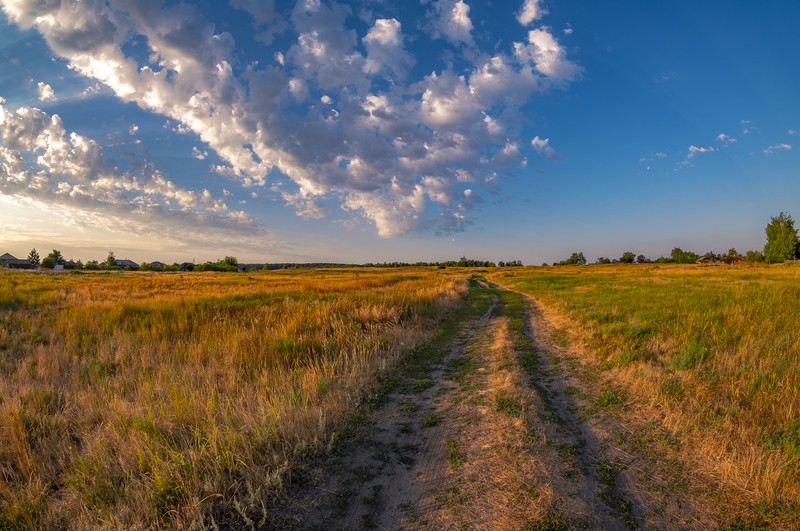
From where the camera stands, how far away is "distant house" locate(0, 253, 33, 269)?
361 ft

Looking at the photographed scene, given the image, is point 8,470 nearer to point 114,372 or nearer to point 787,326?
point 114,372

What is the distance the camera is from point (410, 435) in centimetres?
482

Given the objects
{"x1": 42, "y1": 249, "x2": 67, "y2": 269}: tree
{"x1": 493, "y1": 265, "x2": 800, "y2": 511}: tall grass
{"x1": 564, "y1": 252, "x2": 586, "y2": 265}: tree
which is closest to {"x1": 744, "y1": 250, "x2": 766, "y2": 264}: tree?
{"x1": 564, "y1": 252, "x2": 586, "y2": 265}: tree

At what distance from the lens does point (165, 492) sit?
3295mm

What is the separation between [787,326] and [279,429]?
1254 centimetres

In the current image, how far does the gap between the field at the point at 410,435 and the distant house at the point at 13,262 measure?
487 ft

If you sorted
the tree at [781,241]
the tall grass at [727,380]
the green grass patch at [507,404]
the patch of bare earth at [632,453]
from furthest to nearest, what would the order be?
1. the tree at [781,241]
2. the green grass patch at [507,404]
3. the tall grass at [727,380]
4. the patch of bare earth at [632,453]

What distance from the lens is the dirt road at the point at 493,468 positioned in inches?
125

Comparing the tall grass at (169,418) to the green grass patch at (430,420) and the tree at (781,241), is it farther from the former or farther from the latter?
the tree at (781,241)

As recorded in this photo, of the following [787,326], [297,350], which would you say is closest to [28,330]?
[297,350]

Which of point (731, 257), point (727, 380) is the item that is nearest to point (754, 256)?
point (731, 257)

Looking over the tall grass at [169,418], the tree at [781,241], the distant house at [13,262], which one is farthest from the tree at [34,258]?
the tree at [781,241]

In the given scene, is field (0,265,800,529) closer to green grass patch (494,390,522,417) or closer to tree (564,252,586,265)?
green grass patch (494,390,522,417)

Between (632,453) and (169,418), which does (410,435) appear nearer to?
(632,453)
